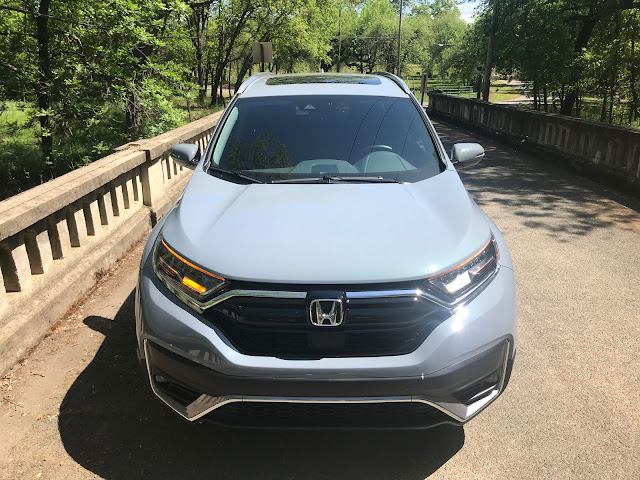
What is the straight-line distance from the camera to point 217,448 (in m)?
2.72

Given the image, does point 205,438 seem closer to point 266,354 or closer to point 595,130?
point 266,354

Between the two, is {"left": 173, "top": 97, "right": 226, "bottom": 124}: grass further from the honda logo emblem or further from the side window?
the honda logo emblem

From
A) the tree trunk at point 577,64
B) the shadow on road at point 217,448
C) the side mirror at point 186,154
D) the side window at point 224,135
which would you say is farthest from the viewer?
the tree trunk at point 577,64

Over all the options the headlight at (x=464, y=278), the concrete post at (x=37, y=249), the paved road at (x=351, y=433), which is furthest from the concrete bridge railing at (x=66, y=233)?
the headlight at (x=464, y=278)

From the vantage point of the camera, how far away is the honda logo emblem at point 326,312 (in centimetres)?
226

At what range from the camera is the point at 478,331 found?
2.37 metres

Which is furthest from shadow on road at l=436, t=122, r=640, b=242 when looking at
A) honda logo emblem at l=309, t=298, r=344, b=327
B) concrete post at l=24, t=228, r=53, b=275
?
concrete post at l=24, t=228, r=53, b=275

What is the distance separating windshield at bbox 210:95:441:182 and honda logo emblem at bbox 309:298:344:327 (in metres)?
1.22

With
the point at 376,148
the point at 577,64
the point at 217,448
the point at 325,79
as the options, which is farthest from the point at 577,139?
the point at 217,448

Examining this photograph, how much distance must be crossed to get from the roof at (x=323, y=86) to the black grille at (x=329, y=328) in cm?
226

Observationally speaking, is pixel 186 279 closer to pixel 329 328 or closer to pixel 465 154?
pixel 329 328

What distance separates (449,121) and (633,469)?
20.3m

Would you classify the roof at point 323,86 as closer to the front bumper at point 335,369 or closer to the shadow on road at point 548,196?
the front bumper at point 335,369

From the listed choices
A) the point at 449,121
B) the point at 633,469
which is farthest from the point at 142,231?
the point at 449,121
